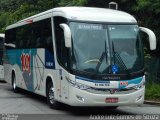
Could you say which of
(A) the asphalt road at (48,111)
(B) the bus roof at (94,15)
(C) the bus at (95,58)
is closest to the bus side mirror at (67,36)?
(C) the bus at (95,58)

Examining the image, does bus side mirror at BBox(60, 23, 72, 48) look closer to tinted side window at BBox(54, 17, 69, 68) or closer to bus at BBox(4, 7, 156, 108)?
bus at BBox(4, 7, 156, 108)

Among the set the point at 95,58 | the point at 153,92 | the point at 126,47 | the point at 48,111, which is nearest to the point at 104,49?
the point at 95,58

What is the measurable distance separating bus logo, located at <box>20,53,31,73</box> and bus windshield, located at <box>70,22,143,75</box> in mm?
5797

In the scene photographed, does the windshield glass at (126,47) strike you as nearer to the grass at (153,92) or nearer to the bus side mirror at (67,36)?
the bus side mirror at (67,36)

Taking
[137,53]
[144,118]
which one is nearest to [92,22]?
[137,53]

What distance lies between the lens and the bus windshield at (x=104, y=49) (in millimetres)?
13930

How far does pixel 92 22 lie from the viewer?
47.2 ft

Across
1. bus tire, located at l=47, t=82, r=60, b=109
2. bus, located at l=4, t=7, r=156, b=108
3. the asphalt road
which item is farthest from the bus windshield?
bus tire, located at l=47, t=82, r=60, b=109

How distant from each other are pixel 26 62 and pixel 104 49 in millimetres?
6774

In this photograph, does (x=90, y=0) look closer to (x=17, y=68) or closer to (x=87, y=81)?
(x=17, y=68)

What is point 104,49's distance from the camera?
1412cm

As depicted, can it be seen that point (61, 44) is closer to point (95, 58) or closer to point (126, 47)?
point (95, 58)

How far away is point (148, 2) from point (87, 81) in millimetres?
8667

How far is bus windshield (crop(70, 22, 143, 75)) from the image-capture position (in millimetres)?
13930
